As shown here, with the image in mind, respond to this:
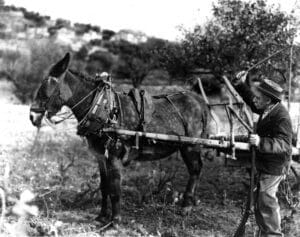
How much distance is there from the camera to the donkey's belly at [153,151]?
18.8 feet

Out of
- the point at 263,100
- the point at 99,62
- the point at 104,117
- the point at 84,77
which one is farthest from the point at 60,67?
the point at 99,62

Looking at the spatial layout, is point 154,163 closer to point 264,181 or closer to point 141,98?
point 141,98

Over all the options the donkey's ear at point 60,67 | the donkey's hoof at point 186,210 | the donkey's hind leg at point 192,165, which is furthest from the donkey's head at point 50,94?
the donkey's hoof at point 186,210

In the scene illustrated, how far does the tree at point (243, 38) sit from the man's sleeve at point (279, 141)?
13.9 ft

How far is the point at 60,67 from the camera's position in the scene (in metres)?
5.20

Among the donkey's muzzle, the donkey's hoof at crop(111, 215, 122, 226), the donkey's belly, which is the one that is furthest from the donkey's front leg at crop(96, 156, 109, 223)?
the donkey's muzzle

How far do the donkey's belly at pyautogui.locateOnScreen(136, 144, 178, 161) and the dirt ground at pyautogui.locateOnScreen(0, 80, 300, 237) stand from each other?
629 mm

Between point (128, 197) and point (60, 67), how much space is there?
273cm

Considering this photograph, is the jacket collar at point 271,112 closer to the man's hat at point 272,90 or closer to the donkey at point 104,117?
the man's hat at point 272,90

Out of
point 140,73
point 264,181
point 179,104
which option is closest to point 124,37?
point 140,73

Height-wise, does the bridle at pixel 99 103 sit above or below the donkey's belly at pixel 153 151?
above

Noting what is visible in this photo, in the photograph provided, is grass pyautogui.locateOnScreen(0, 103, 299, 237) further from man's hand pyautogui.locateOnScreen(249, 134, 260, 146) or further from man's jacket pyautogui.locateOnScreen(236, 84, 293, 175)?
man's hand pyautogui.locateOnScreen(249, 134, 260, 146)

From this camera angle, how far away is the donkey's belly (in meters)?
5.73

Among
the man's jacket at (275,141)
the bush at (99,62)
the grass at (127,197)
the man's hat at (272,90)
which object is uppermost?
the bush at (99,62)
